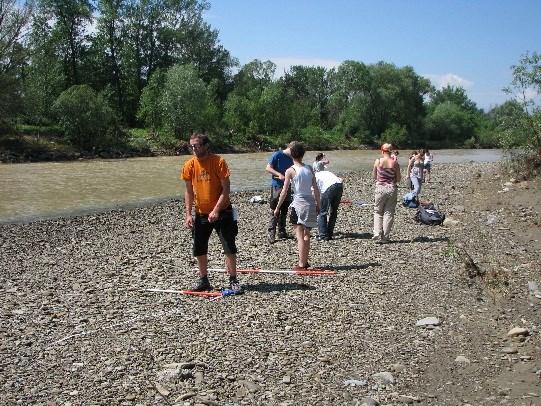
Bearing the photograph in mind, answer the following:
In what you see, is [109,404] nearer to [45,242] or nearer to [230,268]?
[230,268]

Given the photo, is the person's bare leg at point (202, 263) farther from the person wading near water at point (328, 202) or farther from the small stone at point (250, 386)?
the person wading near water at point (328, 202)

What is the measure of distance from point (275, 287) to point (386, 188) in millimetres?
3929

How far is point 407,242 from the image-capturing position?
11.5m

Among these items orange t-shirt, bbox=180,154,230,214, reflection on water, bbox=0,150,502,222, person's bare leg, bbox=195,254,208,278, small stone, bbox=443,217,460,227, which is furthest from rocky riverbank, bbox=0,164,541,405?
reflection on water, bbox=0,150,502,222

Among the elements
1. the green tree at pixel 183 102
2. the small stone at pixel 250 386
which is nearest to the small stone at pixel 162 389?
the small stone at pixel 250 386

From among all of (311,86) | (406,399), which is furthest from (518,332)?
(311,86)

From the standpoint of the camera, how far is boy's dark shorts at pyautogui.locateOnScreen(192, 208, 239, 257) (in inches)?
297

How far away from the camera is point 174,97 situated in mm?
64562

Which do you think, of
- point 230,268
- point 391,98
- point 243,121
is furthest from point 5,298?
point 391,98

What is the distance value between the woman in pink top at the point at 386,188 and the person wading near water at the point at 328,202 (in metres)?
0.88

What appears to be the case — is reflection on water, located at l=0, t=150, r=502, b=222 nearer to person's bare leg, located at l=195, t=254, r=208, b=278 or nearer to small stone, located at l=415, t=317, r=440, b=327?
person's bare leg, located at l=195, t=254, r=208, b=278

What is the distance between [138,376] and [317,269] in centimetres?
439

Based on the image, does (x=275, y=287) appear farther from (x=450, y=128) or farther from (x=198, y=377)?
(x=450, y=128)

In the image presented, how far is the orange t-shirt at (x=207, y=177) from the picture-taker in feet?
24.4
